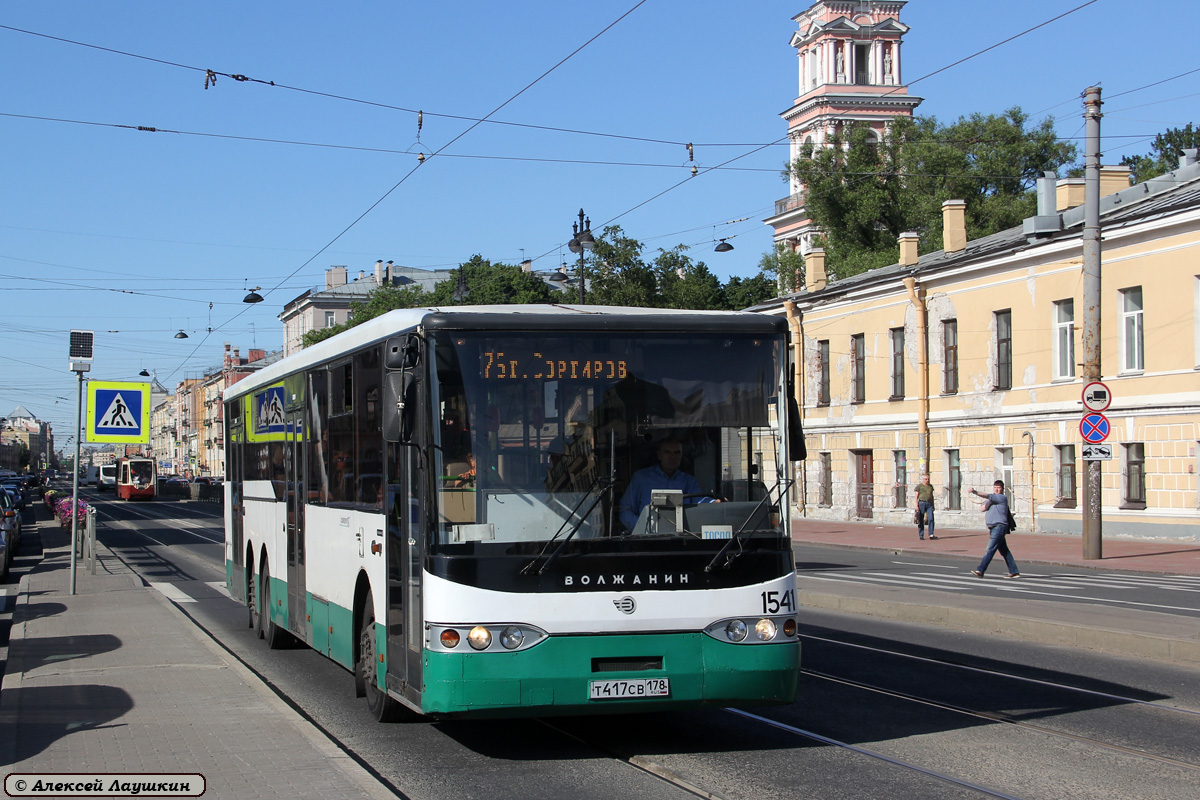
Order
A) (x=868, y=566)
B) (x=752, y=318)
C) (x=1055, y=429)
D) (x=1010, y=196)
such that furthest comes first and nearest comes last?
(x=1010, y=196) → (x=1055, y=429) → (x=868, y=566) → (x=752, y=318)

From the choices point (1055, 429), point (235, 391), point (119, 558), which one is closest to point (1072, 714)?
point (235, 391)

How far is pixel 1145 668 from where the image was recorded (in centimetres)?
1196

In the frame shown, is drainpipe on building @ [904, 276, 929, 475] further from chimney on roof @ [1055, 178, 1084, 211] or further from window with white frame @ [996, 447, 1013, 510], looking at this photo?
chimney on roof @ [1055, 178, 1084, 211]

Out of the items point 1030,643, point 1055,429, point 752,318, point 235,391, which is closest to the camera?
point 752,318

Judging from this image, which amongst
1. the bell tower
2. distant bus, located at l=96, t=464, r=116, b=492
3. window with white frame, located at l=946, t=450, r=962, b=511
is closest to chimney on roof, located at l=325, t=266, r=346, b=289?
distant bus, located at l=96, t=464, r=116, b=492

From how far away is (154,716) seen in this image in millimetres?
8898

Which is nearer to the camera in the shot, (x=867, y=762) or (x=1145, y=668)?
(x=867, y=762)

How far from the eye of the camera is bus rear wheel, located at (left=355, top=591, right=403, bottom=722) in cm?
905

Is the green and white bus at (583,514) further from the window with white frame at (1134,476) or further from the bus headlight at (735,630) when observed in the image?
the window with white frame at (1134,476)

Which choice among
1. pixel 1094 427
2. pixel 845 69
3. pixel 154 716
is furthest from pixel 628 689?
pixel 845 69

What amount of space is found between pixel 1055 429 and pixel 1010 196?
93.7 feet

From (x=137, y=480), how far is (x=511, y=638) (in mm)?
88709

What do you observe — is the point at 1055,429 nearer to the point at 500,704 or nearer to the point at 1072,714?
the point at 1072,714

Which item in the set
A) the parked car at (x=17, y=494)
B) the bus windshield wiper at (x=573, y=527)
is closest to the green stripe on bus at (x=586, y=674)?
the bus windshield wiper at (x=573, y=527)
